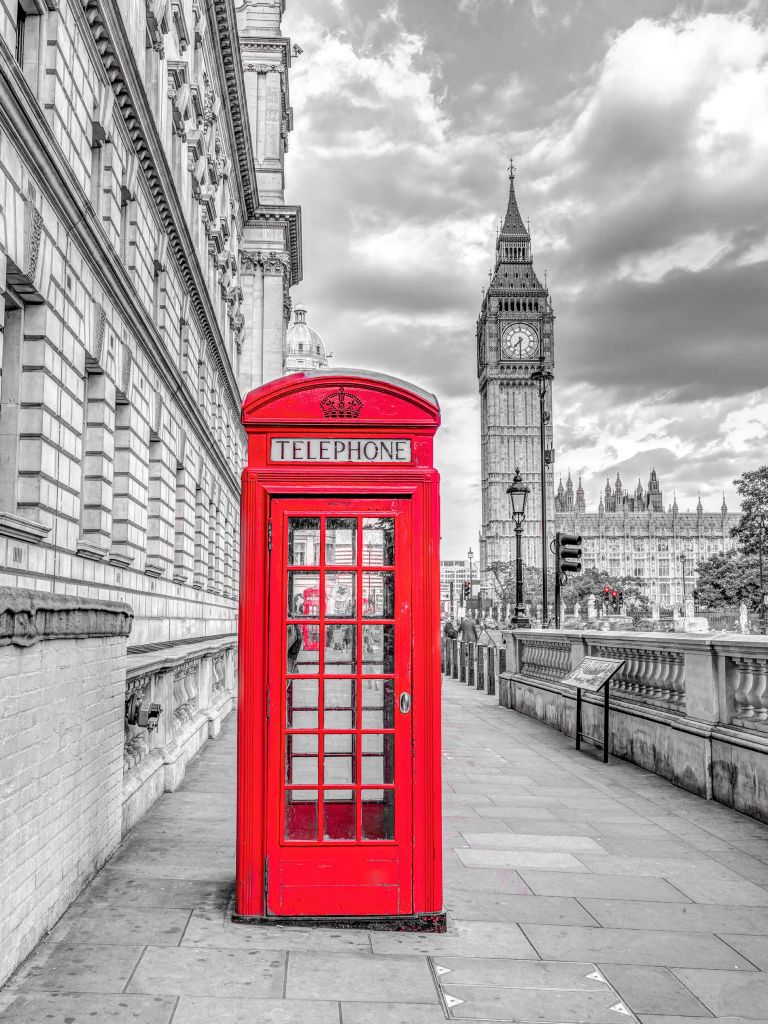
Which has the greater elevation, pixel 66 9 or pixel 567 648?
pixel 66 9

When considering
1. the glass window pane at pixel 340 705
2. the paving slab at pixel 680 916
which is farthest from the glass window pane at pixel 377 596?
the paving slab at pixel 680 916

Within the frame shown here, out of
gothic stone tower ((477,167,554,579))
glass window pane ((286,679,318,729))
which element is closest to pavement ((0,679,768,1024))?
glass window pane ((286,679,318,729))

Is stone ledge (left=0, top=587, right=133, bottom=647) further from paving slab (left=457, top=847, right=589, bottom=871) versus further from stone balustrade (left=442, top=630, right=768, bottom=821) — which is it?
stone balustrade (left=442, top=630, right=768, bottom=821)

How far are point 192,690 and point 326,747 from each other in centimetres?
718

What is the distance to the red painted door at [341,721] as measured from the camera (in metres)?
5.20

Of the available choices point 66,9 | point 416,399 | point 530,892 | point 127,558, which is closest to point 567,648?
point 127,558

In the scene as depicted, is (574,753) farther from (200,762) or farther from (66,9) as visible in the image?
(66,9)

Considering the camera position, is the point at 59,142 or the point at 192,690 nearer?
the point at 192,690

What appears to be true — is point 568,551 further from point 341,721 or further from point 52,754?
point 52,754

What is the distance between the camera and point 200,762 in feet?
36.7

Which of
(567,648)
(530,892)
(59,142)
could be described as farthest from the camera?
(567,648)

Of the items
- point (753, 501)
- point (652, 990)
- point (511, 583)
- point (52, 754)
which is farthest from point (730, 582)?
point (52, 754)

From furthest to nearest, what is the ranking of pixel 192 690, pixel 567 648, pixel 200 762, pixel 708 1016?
pixel 567 648 → pixel 192 690 → pixel 200 762 → pixel 708 1016

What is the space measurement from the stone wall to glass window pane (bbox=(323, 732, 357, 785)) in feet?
4.31
